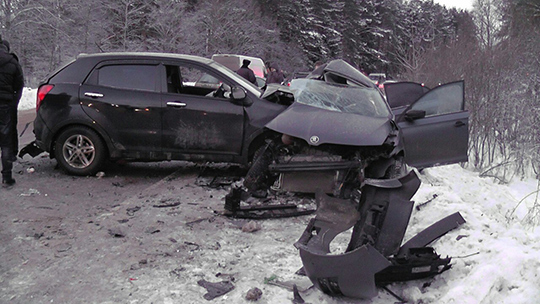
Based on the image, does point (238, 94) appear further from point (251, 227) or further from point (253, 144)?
point (251, 227)

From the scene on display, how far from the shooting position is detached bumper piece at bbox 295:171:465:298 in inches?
125

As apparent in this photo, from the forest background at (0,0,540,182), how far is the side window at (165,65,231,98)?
187 centimetres

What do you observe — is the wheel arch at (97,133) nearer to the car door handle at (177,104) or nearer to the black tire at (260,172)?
the car door handle at (177,104)

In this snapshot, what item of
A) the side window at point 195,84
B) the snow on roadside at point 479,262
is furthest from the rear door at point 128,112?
the snow on roadside at point 479,262

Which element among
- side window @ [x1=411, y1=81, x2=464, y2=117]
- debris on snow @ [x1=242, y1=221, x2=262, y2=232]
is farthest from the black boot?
side window @ [x1=411, y1=81, x2=464, y2=117]

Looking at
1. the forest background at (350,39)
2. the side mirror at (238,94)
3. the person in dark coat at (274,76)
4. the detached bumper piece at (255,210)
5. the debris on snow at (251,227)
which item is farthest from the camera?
the person in dark coat at (274,76)

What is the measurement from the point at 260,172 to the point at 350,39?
2365 inches

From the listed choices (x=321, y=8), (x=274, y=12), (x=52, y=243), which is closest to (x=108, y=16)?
(x=274, y=12)

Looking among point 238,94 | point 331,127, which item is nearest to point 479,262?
point 331,127

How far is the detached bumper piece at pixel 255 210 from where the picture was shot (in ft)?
17.4

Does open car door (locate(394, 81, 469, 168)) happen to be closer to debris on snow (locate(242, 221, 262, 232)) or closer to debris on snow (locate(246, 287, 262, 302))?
debris on snow (locate(242, 221, 262, 232))

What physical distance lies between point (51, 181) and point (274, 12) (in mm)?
47696

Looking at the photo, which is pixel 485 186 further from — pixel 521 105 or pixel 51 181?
pixel 51 181

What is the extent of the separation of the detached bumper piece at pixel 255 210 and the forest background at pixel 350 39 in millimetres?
4082
